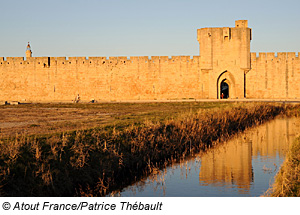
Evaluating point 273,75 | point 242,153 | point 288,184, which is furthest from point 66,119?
point 273,75

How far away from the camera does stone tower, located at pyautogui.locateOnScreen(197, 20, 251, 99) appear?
30969 millimetres

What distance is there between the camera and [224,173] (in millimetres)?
8703

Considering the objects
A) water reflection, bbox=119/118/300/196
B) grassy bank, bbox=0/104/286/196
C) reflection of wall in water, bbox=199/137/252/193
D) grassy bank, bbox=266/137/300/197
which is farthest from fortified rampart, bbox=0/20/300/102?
grassy bank, bbox=266/137/300/197

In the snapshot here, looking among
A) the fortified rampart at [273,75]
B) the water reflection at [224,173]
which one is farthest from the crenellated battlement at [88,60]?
the water reflection at [224,173]

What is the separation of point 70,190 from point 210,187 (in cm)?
247

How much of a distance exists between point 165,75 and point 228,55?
188 inches

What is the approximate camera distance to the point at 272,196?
6375 millimetres

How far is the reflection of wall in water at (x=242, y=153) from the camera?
27.3 ft

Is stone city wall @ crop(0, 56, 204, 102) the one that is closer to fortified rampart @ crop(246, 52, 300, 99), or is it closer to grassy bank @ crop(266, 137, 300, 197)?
fortified rampart @ crop(246, 52, 300, 99)

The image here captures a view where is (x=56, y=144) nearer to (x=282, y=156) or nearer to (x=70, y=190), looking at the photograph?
(x=70, y=190)

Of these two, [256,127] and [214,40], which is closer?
[256,127]

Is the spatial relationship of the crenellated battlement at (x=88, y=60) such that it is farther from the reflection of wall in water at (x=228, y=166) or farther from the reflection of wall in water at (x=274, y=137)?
the reflection of wall in water at (x=228, y=166)
